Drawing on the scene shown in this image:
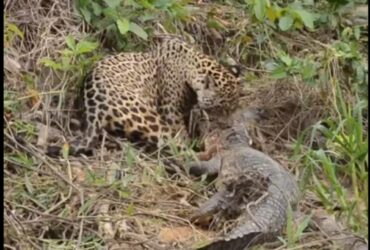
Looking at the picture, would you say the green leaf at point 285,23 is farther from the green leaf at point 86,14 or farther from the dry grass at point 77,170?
the green leaf at point 86,14

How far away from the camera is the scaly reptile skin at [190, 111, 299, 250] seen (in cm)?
438

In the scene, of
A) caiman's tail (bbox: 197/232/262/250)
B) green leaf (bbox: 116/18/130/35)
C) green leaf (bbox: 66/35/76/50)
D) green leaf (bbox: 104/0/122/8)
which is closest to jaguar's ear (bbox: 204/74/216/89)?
green leaf (bbox: 116/18/130/35)

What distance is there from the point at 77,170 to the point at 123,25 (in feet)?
3.72

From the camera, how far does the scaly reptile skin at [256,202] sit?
438 cm

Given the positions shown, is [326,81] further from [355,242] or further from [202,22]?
[355,242]

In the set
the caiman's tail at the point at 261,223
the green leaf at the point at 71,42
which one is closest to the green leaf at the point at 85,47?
the green leaf at the point at 71,42

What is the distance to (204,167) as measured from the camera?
17.6 ft

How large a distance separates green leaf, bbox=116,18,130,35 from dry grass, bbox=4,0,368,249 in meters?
0.26

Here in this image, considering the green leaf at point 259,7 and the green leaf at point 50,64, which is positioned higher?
the green leaf at point 259,7

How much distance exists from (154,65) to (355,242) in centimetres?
235

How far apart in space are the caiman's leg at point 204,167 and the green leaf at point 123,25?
3.18ft

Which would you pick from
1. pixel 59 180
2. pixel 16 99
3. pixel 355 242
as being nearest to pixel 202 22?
pixel 16 99

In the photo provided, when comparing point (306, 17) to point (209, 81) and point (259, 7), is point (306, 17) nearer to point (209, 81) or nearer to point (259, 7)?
point (259, 7)

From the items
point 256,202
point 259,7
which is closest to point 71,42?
point 259,7
